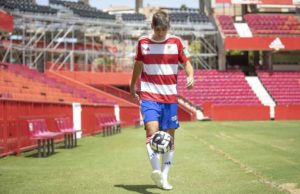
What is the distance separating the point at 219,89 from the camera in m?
50.4

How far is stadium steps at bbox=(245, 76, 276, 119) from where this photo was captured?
161ft

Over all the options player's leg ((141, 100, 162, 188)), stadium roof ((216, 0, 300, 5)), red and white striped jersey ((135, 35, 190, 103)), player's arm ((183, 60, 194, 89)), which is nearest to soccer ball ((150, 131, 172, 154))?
player's leg ((141, 100, 162, 188))

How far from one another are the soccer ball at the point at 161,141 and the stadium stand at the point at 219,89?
132 ft

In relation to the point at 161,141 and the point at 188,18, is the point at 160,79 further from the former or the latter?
the point at 188,18

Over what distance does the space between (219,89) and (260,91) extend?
160 inches

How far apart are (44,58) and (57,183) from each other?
4223 cm

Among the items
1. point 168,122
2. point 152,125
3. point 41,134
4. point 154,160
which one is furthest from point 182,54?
point 41,134

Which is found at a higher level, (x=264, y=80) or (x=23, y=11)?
(x=23, y=11)

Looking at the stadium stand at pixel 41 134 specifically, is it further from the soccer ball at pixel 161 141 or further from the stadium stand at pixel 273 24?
the stadium stand at pixel 273 24

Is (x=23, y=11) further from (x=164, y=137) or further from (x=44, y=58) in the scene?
(x=164, y=137)

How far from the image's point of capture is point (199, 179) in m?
7.82

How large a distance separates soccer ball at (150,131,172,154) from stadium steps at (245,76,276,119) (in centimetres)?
4347

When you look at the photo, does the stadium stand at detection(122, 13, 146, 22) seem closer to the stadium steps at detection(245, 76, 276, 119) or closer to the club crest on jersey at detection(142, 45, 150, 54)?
the stadium steps at detection(245, 76, 276, 119)

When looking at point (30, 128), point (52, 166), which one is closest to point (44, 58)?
point (30, 128)
